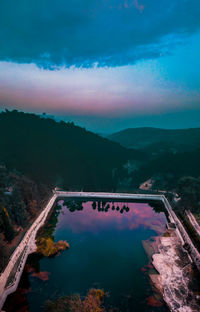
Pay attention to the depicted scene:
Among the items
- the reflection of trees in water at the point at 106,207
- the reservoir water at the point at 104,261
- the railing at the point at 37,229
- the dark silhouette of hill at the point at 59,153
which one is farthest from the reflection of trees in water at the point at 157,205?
the dark silhouette of hill at the point at 59,153

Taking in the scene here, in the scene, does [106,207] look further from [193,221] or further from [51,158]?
[51,158]

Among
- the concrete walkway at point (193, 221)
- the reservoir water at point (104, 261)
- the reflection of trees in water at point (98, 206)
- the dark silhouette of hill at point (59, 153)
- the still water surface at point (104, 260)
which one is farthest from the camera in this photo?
the dark silhouette of hill at point (59, 153)

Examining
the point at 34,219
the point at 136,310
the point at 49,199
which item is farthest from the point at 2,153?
the point at 136,310

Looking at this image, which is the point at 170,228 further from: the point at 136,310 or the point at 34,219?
the point at 34,219

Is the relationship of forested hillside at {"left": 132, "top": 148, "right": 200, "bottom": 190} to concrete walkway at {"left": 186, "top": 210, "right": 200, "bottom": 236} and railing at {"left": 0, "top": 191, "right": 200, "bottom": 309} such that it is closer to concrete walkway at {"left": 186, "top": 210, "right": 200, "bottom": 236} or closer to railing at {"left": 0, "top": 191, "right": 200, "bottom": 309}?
railing at {"left": 0, "top": 191, "right": 200, "bottom": 309}

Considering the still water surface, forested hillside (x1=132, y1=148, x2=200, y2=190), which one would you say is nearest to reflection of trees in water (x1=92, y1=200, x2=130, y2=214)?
the still water surface

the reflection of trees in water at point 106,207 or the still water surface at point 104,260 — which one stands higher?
the reflection of trees in water at point 106,207

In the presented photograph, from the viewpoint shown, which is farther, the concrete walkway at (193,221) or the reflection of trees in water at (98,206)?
the reflection of trees in water at (98,206)

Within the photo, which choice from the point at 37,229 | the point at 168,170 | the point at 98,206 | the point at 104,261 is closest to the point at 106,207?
the point at 98,206

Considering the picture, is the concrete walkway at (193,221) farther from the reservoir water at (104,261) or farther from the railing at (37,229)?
the reservoir water at (104,261)

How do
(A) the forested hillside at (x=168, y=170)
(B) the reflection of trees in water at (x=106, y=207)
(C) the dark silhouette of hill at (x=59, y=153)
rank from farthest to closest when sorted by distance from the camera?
(A) the forested hillside at (x=168, y=170), (C) the dark silhouette of hill at (x=59, y=153), (B) the reflection of trees in water at (x=106, y=207)
